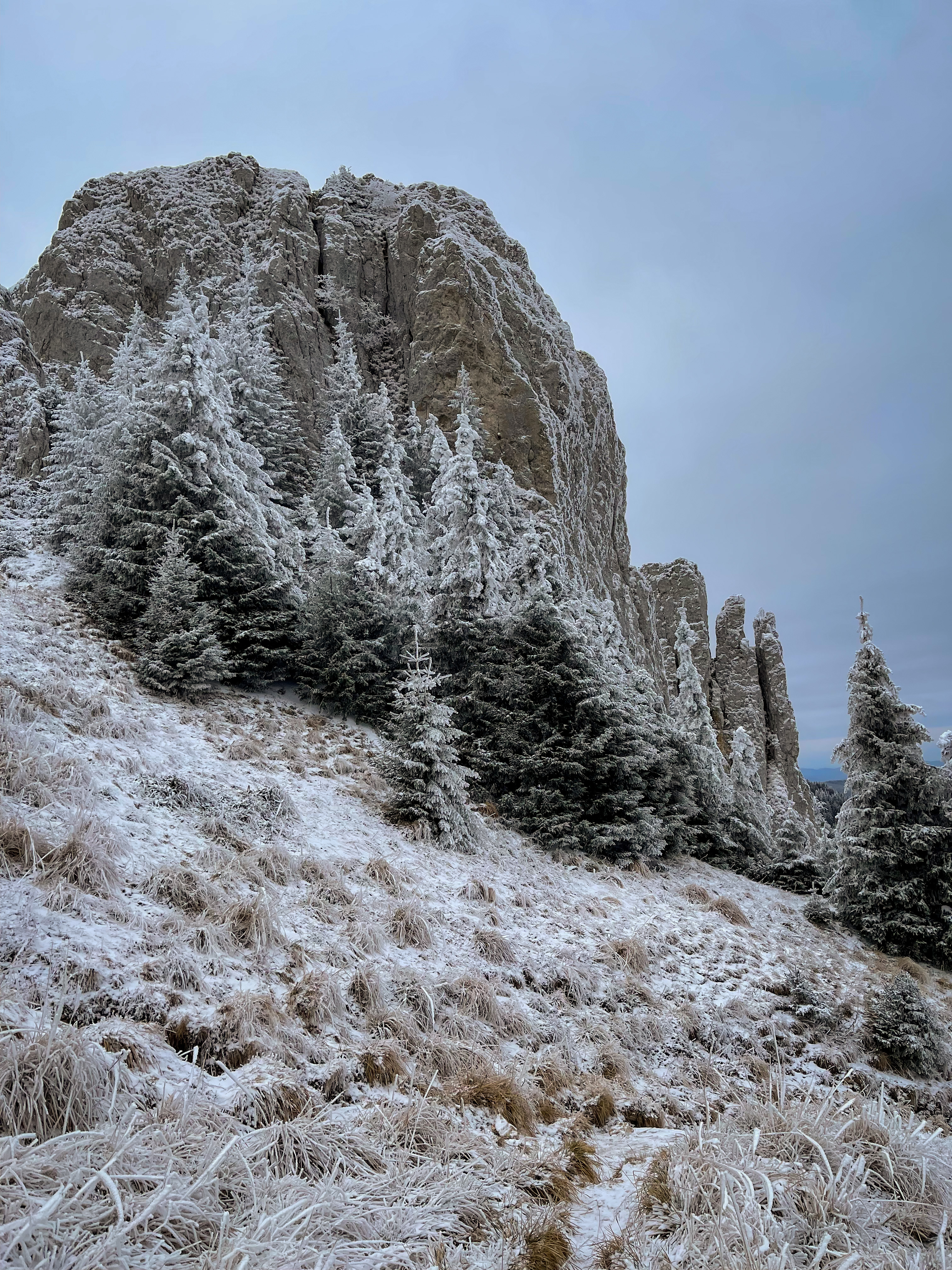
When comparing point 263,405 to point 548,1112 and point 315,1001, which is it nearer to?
point 315,1001

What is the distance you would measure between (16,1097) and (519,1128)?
A: 2914mm

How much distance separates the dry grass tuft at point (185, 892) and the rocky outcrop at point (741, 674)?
4997 centimetres

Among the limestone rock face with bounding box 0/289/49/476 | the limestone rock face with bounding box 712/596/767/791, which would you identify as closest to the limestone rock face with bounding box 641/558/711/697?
the limestone rock face with bounding box 712/596/767/791

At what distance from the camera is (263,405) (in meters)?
23.1

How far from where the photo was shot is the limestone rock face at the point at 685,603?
54188mm

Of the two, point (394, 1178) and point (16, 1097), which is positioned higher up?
point (16, 1097)

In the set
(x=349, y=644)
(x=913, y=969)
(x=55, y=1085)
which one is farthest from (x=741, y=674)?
(x=55, y=1085)

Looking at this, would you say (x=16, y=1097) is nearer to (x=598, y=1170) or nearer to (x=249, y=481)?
(x=598, y=1170)

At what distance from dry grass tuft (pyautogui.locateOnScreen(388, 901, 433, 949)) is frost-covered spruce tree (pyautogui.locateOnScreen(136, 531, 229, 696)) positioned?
270 inches

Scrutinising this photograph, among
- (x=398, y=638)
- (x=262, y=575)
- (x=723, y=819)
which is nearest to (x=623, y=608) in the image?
(x=723, y=819)

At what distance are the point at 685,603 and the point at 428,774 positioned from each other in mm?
49534

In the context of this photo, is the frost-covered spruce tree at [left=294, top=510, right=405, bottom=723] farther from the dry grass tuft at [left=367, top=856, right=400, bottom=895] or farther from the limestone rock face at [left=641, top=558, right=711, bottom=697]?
the limestone rock face at [left=641, top=558, right=711, bottom=697]

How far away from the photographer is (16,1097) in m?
2.62

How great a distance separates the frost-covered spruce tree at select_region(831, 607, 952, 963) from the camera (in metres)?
10.6
